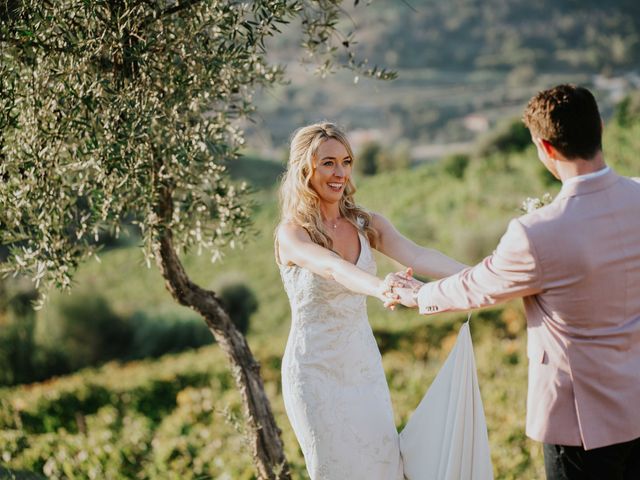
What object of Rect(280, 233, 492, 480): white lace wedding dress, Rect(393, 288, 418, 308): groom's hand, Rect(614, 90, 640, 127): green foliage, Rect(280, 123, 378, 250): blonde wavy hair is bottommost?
Rect(280, 233, 492, 480): white lace wedding dress

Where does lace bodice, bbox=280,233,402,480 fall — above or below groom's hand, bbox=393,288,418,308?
below

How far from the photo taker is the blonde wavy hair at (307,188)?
4016mm

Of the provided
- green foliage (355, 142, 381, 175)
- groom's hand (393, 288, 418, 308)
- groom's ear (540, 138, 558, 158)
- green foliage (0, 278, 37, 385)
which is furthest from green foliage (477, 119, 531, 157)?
groom's ear (540, 138, 558, 158)

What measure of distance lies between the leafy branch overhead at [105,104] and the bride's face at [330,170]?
0.72 meters

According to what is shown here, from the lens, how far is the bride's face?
13.2ft

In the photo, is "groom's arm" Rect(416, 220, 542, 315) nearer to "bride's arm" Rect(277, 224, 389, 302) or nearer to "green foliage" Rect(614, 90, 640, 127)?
"bride's arm" Rect(277, 224, 389, 302)

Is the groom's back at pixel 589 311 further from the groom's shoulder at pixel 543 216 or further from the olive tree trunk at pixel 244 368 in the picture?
the olive tree trunk at pixel 244 368

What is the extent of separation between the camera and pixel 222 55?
432 cm

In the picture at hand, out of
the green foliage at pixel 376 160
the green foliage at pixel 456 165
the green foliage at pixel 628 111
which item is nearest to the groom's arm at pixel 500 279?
the green foliage at pixel 628 111

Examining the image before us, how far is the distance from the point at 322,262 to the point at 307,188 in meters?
0.47

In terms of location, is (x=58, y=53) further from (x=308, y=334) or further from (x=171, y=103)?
(x=308, y=334)

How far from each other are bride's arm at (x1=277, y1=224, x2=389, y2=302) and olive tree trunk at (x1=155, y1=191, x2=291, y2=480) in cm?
104

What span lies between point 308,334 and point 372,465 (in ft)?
2.28

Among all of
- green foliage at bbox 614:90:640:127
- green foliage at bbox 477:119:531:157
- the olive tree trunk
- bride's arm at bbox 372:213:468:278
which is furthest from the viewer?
green foliage at bbox 477:119:531:157
